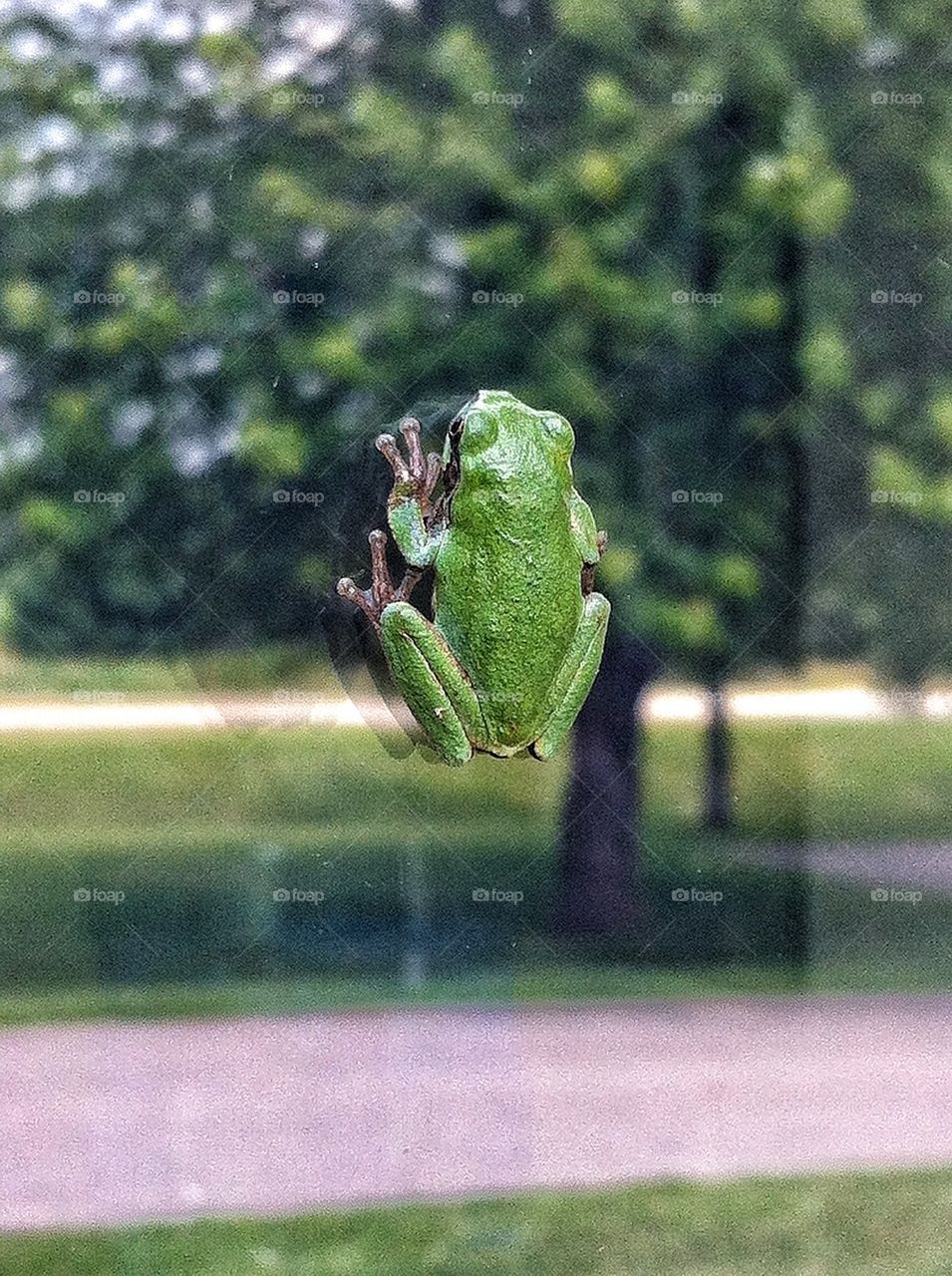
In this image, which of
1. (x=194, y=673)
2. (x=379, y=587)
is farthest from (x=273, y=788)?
(x=379, y=587)

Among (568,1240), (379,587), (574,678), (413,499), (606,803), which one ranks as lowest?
(568,1240)

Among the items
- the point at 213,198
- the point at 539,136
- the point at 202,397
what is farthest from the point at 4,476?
the point at 539,136

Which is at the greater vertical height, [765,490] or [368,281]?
[368,281]

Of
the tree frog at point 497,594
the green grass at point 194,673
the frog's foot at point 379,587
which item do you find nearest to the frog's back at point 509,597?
the tree frog at point 497,594

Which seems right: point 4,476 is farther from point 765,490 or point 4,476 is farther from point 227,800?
point 765,490

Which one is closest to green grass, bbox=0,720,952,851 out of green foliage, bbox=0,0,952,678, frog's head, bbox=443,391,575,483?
green foliage, bbox=0,0,952,678

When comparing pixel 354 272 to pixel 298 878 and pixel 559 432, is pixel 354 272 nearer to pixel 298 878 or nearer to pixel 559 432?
pixel 559 432

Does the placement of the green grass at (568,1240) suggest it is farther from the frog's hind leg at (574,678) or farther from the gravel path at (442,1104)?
the frog's hind leg at (574,678)
